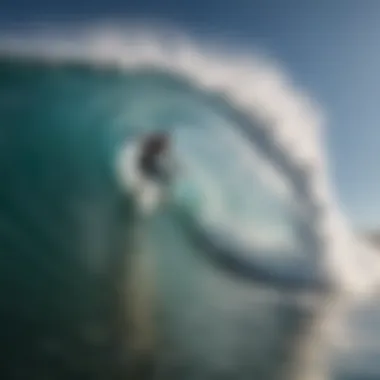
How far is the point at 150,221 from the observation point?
1313 millimetres

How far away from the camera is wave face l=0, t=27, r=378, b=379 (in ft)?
4.17

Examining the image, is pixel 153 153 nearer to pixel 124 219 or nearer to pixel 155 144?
pixel 155 144

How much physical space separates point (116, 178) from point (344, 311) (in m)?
0.49

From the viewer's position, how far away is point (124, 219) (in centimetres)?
130

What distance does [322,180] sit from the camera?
1.31 meters

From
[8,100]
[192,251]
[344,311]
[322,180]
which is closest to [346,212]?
[322,180]

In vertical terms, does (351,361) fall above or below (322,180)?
below

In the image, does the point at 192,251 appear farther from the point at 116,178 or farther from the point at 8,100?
the point at 8,100

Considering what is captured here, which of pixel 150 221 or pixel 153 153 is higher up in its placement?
pixel 153 153

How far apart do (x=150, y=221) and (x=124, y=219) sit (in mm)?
49

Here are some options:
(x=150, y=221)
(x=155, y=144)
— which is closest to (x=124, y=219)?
(x=150, y=221)

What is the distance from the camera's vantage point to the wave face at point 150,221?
1272mm

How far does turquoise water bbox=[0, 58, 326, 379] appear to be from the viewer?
4.18ft

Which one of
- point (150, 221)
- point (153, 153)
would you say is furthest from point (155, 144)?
point (150, 221)
